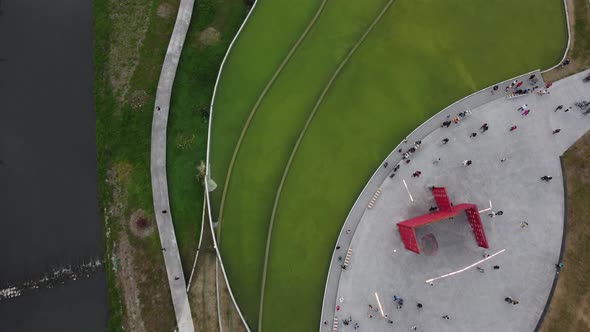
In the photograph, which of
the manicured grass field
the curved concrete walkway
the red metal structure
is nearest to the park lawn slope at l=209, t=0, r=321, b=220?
the manicured grass field

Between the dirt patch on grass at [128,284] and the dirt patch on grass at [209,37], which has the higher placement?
the dirt patch on grass at [209,37]

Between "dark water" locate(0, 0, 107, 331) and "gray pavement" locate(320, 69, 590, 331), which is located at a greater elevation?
"dark water" locate(0, 0, 107, 331)

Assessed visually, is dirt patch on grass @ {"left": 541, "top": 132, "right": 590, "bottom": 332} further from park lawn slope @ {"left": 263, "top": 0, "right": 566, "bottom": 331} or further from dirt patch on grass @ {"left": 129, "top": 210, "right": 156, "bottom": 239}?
dirt patch on grass @ {"left": 129, "top": 210, "right": 156, "bottom": 239}

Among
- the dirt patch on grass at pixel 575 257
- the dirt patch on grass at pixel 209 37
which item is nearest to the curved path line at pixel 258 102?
the dirt patch on grass at pixel 209 37

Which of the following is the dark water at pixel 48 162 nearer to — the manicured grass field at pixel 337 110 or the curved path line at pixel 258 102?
the curved path line at pixel 258 102

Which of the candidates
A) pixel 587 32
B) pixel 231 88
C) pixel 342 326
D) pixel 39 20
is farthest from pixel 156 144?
pixel 587 32

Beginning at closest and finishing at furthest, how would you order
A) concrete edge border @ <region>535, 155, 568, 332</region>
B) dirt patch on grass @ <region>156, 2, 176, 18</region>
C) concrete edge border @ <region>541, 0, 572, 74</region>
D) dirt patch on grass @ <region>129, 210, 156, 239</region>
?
concrete edge border @ <region>535, 155, 568, 332</region> → dirt patch on grass @ <region>129, 210, 156, 239</region> → concrete edge border @ <region>541, 0, 572, 74</region> → dirt patch on grass @ <region>156, 2, 176, 18</region>

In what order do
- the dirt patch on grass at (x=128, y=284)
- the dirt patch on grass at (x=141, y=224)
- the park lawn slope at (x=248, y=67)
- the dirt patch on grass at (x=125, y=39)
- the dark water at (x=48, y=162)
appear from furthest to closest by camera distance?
the dirt patch on grass at (x=125, y=39) < the park lawn slope at (x=248, y=67) < the dirt patch on grass at (x=141, y=224) < the dark water at (x=48, y=162) < the dirt patch on grass at (x=128, y=284)
